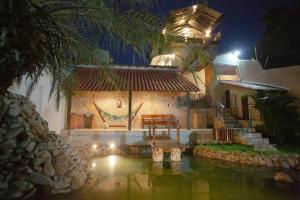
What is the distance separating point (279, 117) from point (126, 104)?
926 cm

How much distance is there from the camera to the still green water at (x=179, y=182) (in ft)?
19.8

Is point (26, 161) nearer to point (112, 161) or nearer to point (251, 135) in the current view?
point (112, 161)

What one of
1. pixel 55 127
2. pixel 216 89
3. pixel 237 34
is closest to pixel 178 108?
pixel 216 89

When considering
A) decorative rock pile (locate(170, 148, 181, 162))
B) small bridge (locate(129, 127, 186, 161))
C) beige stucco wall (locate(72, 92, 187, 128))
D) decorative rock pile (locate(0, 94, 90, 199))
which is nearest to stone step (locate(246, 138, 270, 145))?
small bridge (locate(129, 127, 186, 161))

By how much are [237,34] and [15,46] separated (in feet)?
69.4

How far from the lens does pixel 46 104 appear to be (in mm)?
10180

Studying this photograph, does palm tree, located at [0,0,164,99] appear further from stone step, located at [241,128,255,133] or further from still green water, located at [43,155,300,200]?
stone step, located at [241,128,255,133]

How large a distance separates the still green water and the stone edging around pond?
0.59 metres

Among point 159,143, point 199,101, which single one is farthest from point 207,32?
point 159,143

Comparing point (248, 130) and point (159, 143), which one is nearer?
point (159, 143)

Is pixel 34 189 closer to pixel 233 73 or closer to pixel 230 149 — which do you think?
pixel 230 149

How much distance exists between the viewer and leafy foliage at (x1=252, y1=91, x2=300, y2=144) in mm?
10750

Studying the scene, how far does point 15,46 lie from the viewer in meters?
2.24

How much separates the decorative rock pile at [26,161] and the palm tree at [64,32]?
2.69 m
